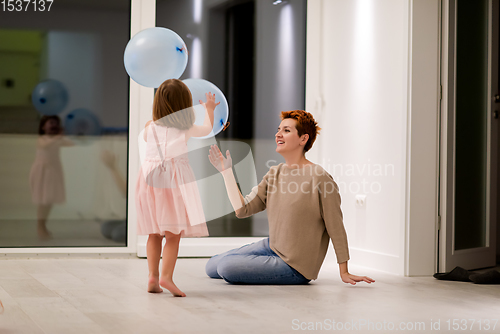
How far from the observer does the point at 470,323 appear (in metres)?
1.84

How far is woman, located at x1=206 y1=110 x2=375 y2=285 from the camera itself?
2508mm

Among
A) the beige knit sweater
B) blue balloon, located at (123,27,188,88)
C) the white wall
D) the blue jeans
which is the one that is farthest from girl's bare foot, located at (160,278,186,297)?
the white wall

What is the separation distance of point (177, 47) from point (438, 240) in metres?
1.70

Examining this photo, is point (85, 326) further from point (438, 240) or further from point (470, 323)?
point (438, 240)

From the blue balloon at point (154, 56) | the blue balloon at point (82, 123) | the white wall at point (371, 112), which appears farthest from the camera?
the blue balloon at point (82, 123)

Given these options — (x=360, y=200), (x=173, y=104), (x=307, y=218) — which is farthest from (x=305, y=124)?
(x=360, y=200)

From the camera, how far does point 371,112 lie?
127 inches

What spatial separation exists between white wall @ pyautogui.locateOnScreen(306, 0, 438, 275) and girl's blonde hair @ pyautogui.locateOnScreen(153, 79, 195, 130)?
1276mm

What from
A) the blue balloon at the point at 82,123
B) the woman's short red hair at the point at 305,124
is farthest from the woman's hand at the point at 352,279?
the blue balloon at the point at 82,123

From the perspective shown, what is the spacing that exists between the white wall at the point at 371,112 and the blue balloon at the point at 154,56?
1244 mm

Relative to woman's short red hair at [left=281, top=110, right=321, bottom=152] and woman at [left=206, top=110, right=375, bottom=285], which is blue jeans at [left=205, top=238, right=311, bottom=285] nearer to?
woman at [left=206, top=110, right=375, bottom=285]

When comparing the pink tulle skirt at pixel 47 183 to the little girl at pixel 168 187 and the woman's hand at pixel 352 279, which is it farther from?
the woman's hand at pixel 352 279

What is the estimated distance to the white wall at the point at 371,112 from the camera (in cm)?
293

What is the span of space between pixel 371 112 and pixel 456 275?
103cm
